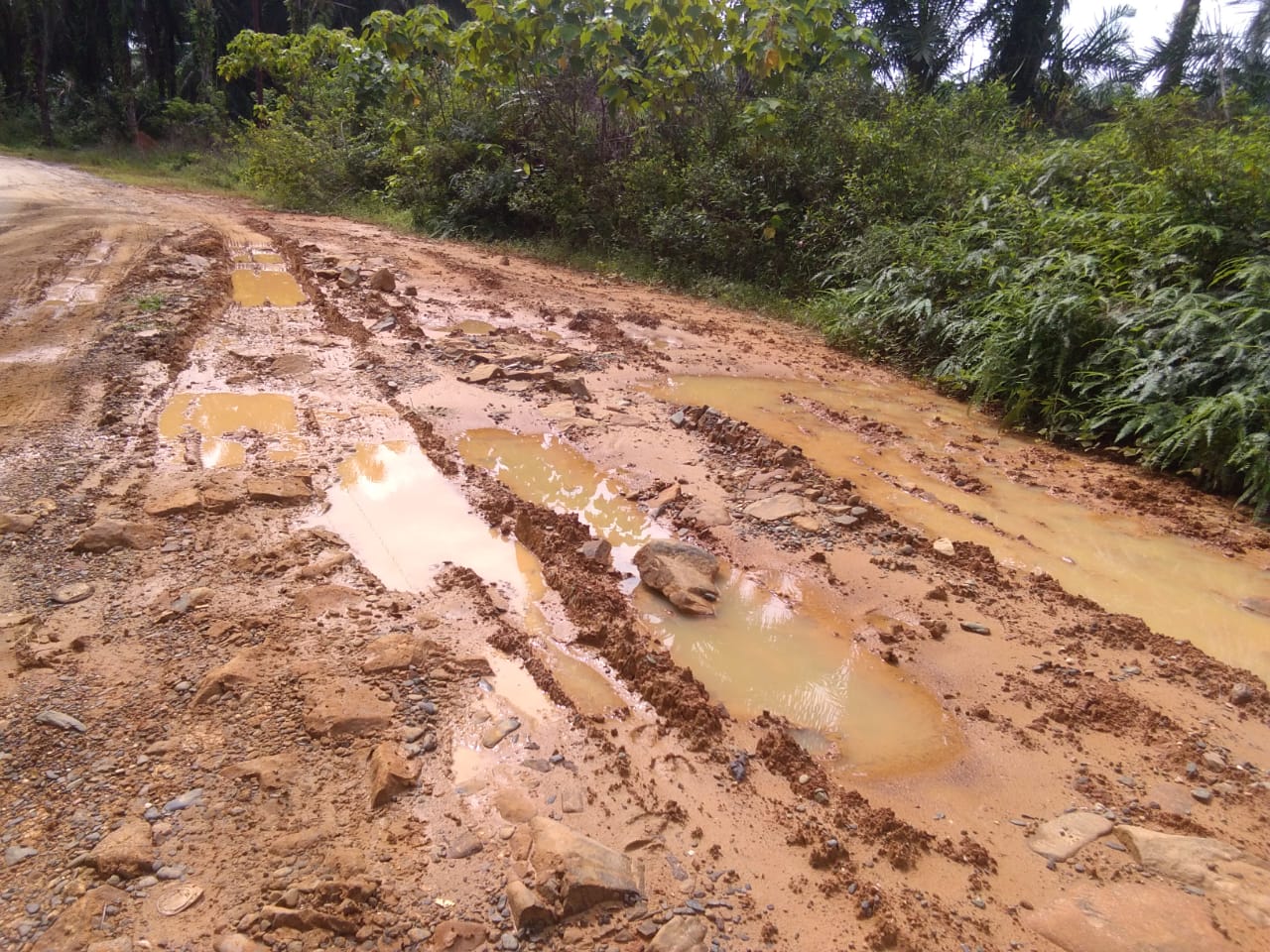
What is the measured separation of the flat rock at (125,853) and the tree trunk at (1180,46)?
20.2 metres

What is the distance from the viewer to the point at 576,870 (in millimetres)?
2039

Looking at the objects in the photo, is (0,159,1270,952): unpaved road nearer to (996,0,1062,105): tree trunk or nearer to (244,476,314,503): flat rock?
(244,476,314,503): flat rock

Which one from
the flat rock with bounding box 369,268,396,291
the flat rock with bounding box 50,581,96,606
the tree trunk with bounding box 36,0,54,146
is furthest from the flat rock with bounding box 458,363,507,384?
the tree trunk with bounding box 36,0,54,146

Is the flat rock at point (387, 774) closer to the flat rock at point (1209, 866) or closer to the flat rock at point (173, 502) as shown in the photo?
the flat rock at point (173, 502)

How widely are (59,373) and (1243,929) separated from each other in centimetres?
643

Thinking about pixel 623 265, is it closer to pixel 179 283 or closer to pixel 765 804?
pixel 179 283

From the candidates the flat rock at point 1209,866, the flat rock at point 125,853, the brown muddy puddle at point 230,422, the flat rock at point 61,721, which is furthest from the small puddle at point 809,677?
the brown muddy puddle at point 230,422

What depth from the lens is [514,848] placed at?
7.11 feet

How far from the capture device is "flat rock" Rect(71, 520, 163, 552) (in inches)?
132

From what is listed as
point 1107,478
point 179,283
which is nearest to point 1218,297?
point 1107,478

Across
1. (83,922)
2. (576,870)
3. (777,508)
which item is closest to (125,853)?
(83,922)

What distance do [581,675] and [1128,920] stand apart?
5.82 feet

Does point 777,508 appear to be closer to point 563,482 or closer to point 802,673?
point 563,482

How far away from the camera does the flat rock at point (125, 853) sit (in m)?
1.98
